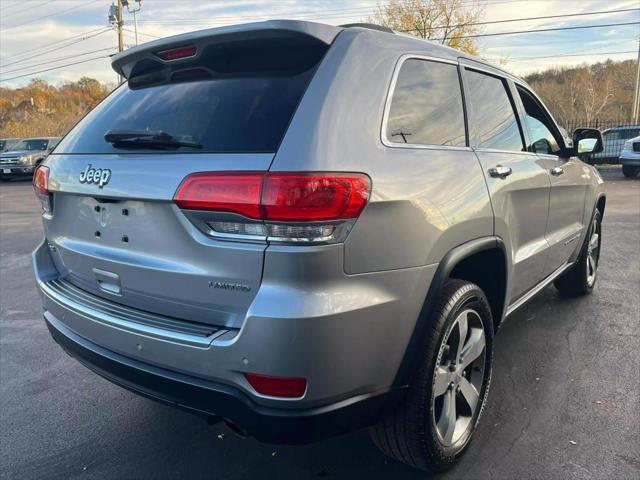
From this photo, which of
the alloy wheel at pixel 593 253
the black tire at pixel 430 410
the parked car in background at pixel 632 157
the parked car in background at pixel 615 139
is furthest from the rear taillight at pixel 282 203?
the parked car in background at pixel 615 139

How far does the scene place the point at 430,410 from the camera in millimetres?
2227

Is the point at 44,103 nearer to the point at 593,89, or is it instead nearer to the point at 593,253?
the point at 593,89

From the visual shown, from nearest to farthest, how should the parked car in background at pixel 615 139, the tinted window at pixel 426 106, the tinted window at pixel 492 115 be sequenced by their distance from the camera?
1. the tinted window at pixel 426 106
2. the tinted window at pixel 492 115
3. the parked car in background at pixel 615 139

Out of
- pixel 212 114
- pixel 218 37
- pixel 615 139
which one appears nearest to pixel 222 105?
pixel 212 114

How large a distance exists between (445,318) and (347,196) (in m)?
0.76

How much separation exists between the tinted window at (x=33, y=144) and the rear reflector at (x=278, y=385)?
2294cm

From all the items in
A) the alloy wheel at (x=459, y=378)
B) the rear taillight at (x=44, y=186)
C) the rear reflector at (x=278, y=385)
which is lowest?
the alloy wheel at (x=459, y=378)

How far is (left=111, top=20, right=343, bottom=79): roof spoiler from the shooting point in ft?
6.57

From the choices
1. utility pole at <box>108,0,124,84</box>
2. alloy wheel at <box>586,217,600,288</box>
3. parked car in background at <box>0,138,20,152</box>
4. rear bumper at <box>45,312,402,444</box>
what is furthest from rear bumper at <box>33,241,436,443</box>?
utility pole at <box>108,0,124,84</box>

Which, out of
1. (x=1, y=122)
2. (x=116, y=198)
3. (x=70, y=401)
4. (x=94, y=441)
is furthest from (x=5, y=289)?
(x=1, y=122)

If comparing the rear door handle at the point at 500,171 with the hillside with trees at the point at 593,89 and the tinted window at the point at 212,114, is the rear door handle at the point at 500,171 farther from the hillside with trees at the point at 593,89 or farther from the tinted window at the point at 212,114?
the hillside with trees at the point at 593,89

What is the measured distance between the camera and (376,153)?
1.99 m

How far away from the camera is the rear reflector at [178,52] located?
89.2 inches

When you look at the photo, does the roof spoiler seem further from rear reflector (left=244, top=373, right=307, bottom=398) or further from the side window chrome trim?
rear reflector (left=244, top=373, right=307, bottom=398)
